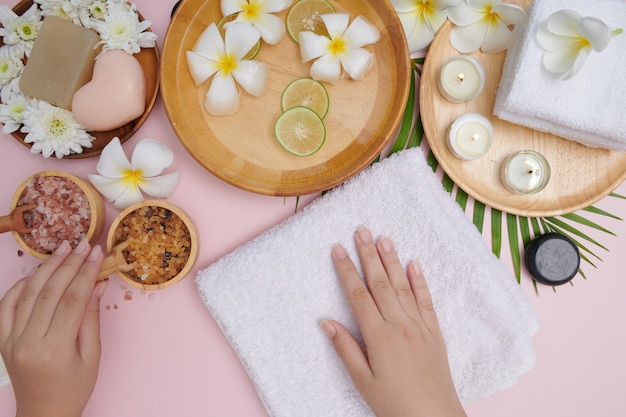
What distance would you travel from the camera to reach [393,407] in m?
0.82

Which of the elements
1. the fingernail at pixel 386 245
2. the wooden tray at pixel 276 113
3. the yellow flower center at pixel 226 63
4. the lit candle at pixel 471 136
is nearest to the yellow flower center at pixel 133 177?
the wooden tray at pixel 276 113

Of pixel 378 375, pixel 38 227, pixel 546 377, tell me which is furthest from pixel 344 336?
pixel 38 227

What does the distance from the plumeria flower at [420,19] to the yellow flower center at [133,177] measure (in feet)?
1.79

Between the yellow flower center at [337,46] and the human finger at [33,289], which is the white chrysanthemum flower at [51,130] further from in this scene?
the yellow flower center at [337,46]

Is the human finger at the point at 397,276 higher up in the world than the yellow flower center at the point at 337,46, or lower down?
lower down

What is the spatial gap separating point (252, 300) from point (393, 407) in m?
0.31

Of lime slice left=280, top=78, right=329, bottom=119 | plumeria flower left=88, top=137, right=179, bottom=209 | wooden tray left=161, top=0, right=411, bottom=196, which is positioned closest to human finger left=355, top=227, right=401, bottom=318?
wooden tray left=161, top=0, right=411, bottom=196

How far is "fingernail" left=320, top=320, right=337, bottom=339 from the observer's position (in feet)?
2.82

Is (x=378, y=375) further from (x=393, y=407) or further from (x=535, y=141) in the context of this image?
(x=535, y=141)

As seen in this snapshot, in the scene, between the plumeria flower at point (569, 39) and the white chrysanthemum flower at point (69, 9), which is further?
the white chrysanthemum flower at point (69, 9)

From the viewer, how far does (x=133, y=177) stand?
2.84 ft

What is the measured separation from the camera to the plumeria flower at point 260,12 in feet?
2.84

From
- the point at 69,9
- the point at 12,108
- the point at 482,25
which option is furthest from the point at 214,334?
the point at 482,25

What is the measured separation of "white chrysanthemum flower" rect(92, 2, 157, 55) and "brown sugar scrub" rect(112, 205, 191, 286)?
0.29 metres
